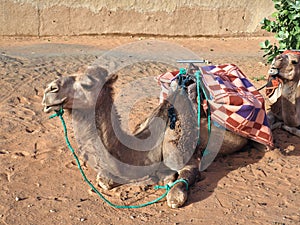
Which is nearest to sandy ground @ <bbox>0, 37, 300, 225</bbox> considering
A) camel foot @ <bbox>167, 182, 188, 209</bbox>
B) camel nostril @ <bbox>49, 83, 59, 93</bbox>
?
camel foot @ <bbox>167, 182, 188, 209</bbox>

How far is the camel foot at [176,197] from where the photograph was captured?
375 cm

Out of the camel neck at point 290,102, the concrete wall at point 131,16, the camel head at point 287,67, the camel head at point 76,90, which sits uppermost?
the camel head at point 76,90

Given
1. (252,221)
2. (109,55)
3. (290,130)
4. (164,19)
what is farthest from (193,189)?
(164,19)

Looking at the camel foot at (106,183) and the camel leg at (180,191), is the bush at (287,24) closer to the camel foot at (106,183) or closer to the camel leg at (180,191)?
the camel leg at (180,191)

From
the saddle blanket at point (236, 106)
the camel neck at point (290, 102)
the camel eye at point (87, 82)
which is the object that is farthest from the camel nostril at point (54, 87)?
the camel neck at point (290, 102)

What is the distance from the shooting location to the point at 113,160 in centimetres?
364

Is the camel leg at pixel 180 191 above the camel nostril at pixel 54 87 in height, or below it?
below

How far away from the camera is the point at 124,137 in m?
3.74

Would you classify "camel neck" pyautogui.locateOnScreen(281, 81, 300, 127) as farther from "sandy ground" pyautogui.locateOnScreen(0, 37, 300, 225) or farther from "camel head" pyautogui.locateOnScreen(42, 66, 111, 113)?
"camel head" pyautogui.locateOnScreen(42, 66, 111, 113)

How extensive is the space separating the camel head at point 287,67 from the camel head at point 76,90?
2.56m

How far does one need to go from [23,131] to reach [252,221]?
10.6 feet

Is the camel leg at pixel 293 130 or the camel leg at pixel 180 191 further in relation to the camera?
the camel leg at pixel 293 130

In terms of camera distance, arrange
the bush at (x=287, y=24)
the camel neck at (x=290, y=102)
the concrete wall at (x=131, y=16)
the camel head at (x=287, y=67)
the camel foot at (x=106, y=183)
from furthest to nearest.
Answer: the concrete wall at (x=131, y=16) < the bush at (x=287, y=24) < the camel neck at (x=290, y=102) < the camel head at (x=287, y=67) < the camel foot at (x=106, y=183)

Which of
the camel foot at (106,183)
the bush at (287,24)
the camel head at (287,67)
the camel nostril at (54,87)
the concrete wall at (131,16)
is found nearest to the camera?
the camel nostril at (54,87)
